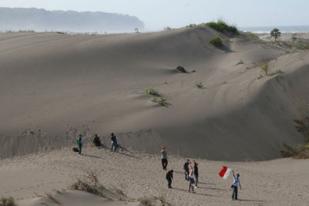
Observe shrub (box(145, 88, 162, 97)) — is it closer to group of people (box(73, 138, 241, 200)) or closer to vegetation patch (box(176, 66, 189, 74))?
group of people (box(73, 138, 241, 200))

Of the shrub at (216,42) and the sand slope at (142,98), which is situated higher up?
the shrub at (216,42)

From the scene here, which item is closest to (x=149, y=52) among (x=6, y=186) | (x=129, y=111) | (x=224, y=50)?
(x=224, y=50)

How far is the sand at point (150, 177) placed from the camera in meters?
19.0

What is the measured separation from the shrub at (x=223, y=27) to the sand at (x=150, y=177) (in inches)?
1338

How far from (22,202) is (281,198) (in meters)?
10.5

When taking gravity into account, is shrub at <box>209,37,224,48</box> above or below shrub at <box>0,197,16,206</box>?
above

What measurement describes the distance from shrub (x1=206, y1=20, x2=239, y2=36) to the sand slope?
12.9m

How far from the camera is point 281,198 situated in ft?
66.9

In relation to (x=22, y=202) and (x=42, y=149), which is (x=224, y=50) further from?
(x=22, y=202)

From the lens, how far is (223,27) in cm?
6119

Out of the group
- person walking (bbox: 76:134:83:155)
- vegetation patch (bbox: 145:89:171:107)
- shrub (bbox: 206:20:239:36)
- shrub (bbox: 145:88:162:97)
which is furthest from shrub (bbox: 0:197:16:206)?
shrub (bbox: 206:20:239:36)

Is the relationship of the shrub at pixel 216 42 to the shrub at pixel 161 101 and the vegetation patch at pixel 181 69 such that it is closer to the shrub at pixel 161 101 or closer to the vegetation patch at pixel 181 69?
the vegetation patch at pixel 181 69

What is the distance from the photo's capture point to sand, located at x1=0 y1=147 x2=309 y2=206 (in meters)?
19.0

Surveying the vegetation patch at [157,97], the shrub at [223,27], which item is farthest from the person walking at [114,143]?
the shrub at [223,27]
